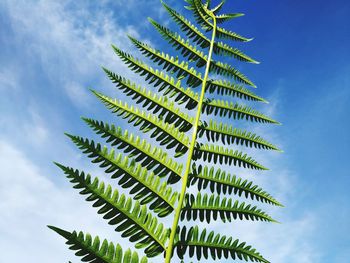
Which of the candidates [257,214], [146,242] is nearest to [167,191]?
[146,242]

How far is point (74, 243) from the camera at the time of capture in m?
1.56

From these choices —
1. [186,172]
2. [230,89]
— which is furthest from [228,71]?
[186,172]

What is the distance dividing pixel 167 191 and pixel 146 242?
0.31 metres

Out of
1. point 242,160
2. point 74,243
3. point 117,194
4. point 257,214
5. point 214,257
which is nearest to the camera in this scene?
point 74,243

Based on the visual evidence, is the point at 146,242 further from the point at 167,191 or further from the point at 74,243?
the point at 74,243

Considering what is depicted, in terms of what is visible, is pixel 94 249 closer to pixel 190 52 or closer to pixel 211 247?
pixel 211 247

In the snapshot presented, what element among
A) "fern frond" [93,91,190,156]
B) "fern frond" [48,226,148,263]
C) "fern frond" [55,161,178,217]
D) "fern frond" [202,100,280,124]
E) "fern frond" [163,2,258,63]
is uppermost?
"fern frond" [163,2,258,63]

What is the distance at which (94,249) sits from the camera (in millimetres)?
1595

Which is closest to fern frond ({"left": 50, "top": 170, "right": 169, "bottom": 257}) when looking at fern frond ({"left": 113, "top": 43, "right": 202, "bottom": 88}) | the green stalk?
the green stalk

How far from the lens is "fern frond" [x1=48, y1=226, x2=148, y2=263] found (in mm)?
1556

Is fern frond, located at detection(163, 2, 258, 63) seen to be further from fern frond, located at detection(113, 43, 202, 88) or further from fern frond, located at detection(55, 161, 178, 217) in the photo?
fern frond, located at detection(55, 161, 178, 217)

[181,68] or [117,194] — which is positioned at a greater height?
[181,68]

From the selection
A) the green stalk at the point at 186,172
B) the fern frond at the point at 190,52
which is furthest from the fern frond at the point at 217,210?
the fern frond at the point at 190,52

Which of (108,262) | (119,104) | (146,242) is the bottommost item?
(108,262)
